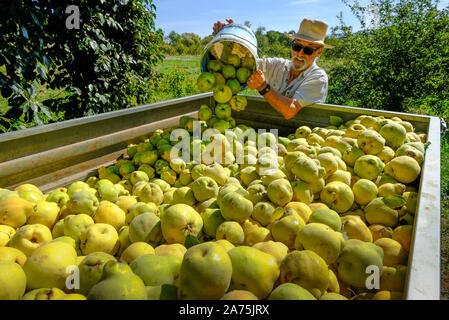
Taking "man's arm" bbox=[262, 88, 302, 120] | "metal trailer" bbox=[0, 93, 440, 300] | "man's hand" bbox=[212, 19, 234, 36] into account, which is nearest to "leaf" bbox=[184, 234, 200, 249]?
"metal trailer" bbox=[0, 93, 440, 300]

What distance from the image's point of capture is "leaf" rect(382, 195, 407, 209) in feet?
6.79

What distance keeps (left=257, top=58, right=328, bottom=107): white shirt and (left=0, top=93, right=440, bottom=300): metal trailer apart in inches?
7.5

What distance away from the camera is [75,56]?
4.70 m

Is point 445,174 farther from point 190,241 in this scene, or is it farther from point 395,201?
point 190,241

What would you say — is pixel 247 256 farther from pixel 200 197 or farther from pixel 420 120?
pixel 420 120

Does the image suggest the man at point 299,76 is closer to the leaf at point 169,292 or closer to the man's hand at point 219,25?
the man's hand at point 219,25

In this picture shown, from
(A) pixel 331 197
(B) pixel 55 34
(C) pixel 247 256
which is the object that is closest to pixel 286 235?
(C) pixel 247 256

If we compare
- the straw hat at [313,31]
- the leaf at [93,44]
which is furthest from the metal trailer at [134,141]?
the leaf at [93,44]

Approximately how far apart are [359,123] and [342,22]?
820cm

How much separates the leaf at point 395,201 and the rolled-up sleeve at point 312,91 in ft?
6.85

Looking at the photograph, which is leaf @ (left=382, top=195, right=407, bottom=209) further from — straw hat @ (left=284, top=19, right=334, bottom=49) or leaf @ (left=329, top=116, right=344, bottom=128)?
straw hat @ (left=284, top=19, right=334, bottom=49)

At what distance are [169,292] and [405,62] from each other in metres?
9.22

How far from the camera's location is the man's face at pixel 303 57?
4.23m

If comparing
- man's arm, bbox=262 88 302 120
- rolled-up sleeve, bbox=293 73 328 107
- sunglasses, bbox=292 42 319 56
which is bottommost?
man's arm, bbox=262 88 302 120
